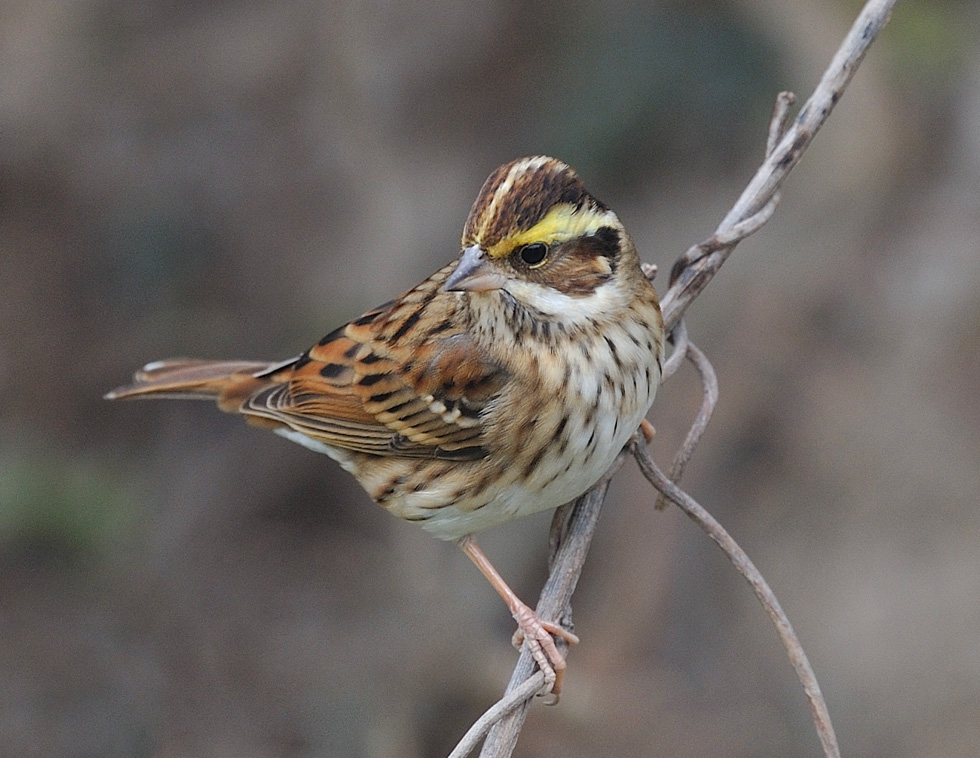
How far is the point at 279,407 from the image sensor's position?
11.9ft

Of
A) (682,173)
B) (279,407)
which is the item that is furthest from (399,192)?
(279,407)

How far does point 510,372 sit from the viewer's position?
300cm

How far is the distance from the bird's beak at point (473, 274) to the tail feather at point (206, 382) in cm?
133

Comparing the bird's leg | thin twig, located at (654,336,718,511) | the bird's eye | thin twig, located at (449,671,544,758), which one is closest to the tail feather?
the bird's leg

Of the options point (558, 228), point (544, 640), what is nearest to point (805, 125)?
point (558, 228)

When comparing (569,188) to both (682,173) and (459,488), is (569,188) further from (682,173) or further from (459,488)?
A: (682,173)

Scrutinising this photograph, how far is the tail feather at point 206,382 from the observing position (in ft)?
12.5

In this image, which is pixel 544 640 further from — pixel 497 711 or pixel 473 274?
pixel 473 274

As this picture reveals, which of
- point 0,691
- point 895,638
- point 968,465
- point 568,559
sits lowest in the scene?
point 0,691

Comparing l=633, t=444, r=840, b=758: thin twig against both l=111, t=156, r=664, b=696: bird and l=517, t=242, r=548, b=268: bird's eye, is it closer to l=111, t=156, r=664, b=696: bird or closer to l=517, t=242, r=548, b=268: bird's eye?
l=111, t=156, r=664, b=696: bird

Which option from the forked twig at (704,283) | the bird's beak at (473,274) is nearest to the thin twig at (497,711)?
the forked twig at (704,283)

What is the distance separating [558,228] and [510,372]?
1.42ft

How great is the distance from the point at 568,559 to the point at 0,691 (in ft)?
11.1

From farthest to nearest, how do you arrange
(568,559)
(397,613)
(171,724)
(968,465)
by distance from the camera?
(968,465), (397,613), (171,724), (568,559)
